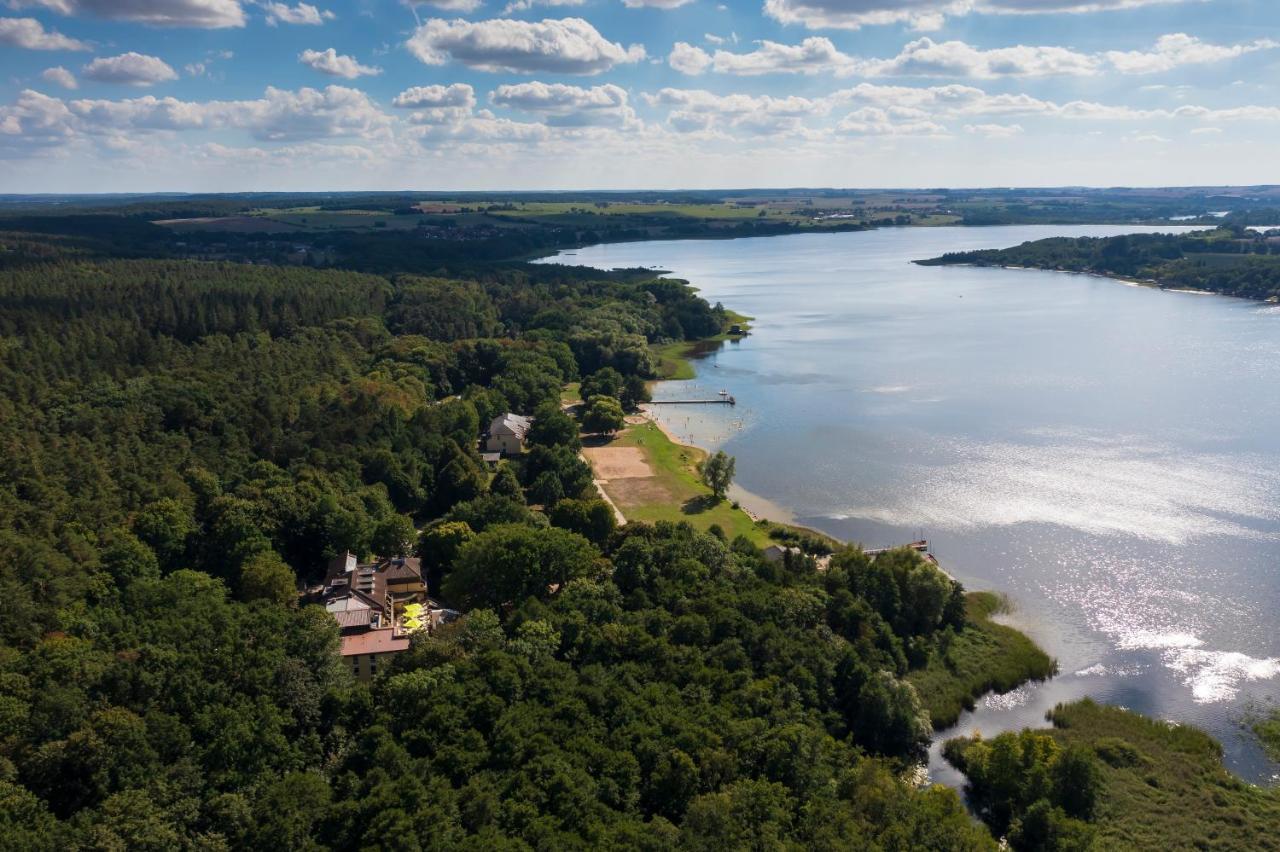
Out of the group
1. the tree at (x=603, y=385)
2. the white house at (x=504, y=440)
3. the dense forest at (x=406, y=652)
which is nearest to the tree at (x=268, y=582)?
the dense forest at (x=406, y=652)

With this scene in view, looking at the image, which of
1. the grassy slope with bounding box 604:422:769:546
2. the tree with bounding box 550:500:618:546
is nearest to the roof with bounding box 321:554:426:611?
the tree with bounding box 550:500:618:546

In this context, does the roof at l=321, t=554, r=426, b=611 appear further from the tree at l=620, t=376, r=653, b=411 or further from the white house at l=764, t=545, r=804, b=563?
the tree at l=620, t=376, r=653, b=411

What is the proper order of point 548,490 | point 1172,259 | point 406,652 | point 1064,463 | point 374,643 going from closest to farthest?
point 406,652 < point 374,643 < point 548,490 < point 1064,463 < point 1172,259

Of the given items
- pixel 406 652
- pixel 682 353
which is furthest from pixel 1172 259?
pixel 406 652

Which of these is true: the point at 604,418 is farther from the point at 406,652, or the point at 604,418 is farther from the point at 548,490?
the point at 406,652

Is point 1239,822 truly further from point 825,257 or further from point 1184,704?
point 825,257

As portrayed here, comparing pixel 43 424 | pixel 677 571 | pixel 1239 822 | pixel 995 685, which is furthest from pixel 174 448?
pixel 1239 822
